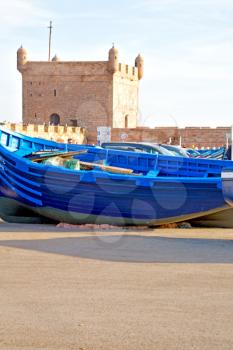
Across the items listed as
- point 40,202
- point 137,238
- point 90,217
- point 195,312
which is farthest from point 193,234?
point 195,312

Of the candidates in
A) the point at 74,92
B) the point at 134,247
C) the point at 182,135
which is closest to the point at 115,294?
the point at 134,247

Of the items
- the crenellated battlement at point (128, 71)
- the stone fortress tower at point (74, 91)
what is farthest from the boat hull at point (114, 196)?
the crenellated battlement at point (128, 71)

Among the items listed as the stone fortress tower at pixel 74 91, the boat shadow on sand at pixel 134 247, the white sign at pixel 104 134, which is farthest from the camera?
the stone fortress tower at pixel 74 91

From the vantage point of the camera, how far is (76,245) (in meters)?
→ 8.30

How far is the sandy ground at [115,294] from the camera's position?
4488 millimetres

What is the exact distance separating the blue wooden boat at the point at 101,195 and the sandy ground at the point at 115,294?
139 centimetres

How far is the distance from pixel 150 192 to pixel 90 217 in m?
1.20

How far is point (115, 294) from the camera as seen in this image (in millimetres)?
5613

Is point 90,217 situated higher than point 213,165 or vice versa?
point 213,165

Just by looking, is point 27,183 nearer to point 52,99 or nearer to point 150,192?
point 150,192

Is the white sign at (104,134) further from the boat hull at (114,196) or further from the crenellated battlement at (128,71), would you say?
the boat hull at (114,196)

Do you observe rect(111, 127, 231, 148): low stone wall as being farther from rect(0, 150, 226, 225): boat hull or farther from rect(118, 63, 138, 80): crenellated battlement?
rect(0, 150, 226, 225): boat hull

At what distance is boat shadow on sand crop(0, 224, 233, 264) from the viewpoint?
24.2 ft

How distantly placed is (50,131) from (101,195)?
25.8 m
